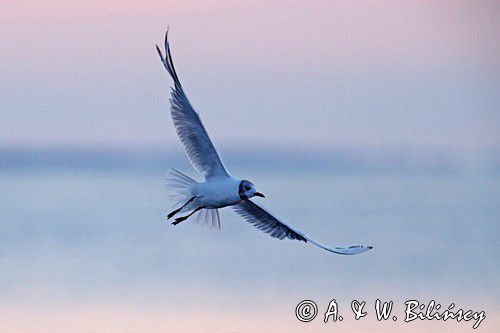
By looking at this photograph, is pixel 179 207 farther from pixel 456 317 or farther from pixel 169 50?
pixel 456 317

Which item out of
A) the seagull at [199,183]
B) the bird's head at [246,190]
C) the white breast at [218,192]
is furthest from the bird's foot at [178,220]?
the bird's head at [246,190]

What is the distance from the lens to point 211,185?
8586 millimetres

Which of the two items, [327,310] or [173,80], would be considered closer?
[173,80]

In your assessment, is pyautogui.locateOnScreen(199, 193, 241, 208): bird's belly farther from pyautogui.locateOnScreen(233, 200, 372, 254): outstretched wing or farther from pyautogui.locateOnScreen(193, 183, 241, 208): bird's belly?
pyautogui.locateOnScreen(233, 200, 372, 254): outstretched wing

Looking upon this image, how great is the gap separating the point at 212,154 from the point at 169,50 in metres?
0.83

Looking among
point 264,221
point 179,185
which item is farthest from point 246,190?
point 264,221

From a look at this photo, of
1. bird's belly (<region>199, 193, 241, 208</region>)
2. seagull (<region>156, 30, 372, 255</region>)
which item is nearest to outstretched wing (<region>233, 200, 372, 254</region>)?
seagull (<region>156, 30, 372, 255</region>)

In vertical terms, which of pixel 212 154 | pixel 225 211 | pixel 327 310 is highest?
pixel 225 211

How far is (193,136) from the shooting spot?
8633mm

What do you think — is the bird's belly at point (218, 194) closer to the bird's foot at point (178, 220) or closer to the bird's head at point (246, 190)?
the bird's head at point (246, 190)

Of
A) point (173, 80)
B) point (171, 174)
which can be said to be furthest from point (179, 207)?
point (173, 80)

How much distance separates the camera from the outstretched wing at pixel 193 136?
8438 millimetres

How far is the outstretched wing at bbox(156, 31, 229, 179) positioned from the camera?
844 centimetres

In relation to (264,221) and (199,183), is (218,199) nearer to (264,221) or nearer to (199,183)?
(199,183)
